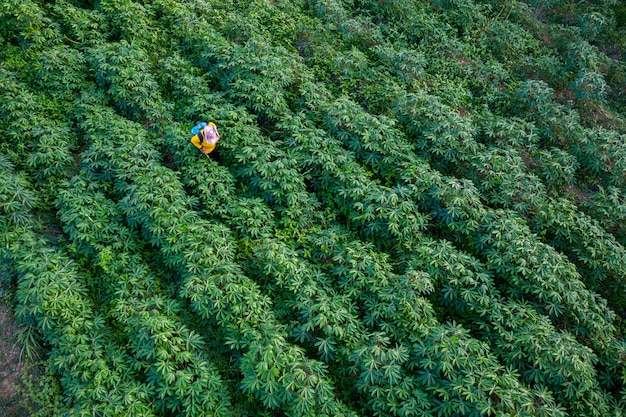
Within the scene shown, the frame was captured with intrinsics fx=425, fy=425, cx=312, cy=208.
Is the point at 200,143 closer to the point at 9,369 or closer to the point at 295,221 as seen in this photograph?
the point at 295,221

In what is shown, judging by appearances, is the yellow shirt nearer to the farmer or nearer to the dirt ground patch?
the farmer

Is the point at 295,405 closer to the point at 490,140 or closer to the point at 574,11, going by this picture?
the point at 490,140

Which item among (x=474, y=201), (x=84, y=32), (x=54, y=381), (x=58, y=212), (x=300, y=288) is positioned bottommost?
(x=54, y=381)

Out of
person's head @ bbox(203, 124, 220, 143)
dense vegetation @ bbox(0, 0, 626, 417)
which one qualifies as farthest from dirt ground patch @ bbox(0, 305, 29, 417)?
person's head @ bbox(203, 124, 220, 143)

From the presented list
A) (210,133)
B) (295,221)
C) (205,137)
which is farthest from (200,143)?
(295,221)

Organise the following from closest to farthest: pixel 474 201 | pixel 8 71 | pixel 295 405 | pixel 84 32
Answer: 1. pixel 295 405
2. pixel 474 201
3. pixel 8 71
4. pixel 84 32

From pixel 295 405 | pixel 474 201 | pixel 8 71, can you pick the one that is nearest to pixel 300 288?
pixel 295 405
